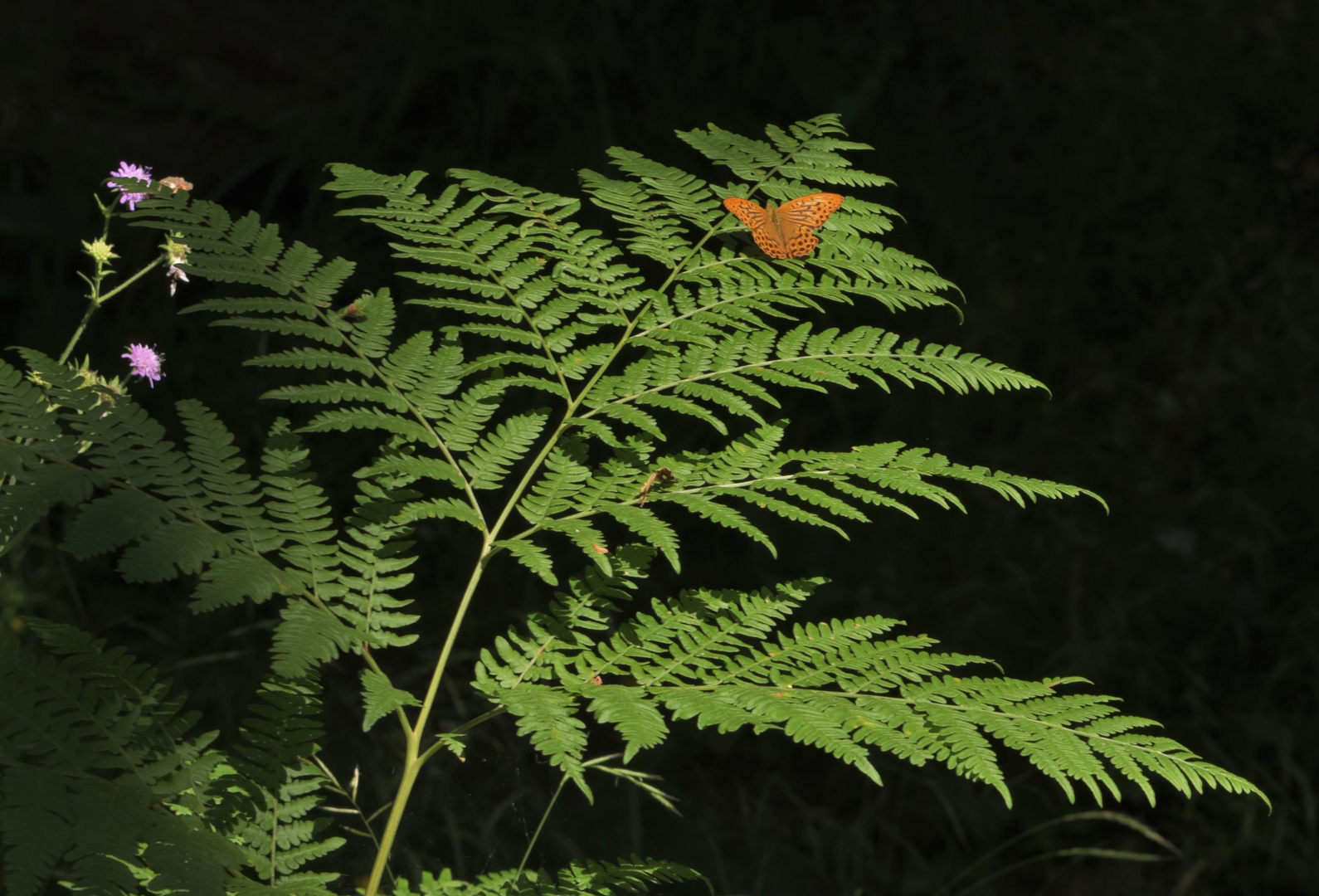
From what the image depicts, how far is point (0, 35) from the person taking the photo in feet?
12.0

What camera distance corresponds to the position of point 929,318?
3576mm

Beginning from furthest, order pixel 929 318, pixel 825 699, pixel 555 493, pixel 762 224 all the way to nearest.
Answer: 1. pixel 929 318
2. pixel 762 224
3. pixel 555 493
4. pixel 825 699

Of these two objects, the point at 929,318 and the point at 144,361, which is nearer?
the point at 144,361

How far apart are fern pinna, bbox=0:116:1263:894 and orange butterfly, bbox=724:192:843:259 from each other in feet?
0.05

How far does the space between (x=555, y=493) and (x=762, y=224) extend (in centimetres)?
40

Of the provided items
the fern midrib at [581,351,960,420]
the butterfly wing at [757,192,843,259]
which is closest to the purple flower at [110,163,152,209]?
the fern midrib at [581,351,960,420]

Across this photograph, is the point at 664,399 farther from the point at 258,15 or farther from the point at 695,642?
the point at 258,15

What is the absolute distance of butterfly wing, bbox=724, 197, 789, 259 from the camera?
1.35 m

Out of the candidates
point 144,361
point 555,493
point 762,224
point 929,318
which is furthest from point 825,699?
point 929,318

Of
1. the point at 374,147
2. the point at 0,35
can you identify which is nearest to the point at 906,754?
the point at 374,147

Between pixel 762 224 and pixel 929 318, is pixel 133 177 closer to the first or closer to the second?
pixel 762 224

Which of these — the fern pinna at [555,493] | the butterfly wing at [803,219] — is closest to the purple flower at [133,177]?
the fern pinna at [555,493]

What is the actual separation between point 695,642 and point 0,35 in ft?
11.5

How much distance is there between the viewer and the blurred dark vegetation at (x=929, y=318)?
2.94 meters
